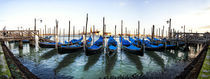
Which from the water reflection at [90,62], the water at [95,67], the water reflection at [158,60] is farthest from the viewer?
the water reflection at [158,60]

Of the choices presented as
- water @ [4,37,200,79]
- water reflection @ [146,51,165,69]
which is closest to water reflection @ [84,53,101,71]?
water @ [4,37,200,79]

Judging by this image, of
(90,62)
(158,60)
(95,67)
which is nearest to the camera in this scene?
(95,67)

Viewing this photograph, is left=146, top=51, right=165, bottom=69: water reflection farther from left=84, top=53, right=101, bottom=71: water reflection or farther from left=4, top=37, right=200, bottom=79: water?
left=84, top=53, right=101, bottom=71: water reflection

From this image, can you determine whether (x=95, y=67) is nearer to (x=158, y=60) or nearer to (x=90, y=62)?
(x=90, y=62)

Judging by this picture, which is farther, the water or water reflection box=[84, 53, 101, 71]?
water reflection box=[84, 53, 101, 71]

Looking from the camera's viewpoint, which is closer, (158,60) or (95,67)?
(95,67)

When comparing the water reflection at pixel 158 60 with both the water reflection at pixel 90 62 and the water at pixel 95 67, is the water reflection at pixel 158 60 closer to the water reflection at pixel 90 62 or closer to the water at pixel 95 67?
the water at pixel 95 67

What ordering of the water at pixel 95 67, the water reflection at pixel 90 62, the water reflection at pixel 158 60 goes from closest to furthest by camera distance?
the water at pixel 95 67 < the water reflection at pixel 90 62 < the water reflection at pixel 158 60

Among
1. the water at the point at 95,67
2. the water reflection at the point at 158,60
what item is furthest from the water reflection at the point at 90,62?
the water reflection at the point at 158,60

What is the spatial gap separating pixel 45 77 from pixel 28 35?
1680cm

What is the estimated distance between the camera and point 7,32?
18.5 m

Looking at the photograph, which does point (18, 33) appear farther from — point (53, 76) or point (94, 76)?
point (94, 76)

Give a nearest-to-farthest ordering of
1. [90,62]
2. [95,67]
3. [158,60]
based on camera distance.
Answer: [95,67], [90,62], [158,60]

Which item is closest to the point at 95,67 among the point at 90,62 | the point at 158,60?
the point at 90,62
